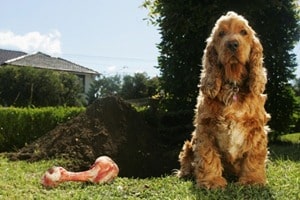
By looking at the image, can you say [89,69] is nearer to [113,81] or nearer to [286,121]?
[113,81]

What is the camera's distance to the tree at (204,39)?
9438 mm

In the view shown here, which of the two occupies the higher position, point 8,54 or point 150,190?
point 8,54

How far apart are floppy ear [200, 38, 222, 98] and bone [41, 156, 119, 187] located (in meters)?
1.42

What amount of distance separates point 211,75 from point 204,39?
495 centimetres

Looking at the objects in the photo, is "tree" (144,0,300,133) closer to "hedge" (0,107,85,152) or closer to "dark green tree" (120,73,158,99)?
"hedge" (0,107,85,152)

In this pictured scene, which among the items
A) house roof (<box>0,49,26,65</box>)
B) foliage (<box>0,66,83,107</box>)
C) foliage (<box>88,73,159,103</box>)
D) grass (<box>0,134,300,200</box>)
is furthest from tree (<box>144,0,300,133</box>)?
house roof (<box>0,49,26,65</box>)

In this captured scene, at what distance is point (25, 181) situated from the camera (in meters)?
5.52

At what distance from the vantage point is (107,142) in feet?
23.9

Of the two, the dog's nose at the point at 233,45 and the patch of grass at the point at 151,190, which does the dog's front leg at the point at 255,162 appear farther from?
the dog's nose at the point at 233,45

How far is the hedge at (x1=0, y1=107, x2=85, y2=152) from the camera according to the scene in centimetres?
1066

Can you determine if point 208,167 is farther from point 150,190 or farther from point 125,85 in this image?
point 125,85

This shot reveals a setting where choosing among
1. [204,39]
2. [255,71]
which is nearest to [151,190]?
[255,71]

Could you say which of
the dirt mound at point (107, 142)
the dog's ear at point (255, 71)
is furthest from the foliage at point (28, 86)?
the dog's ear at point (255, 71)

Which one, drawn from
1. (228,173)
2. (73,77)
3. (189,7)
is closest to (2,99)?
(73,77)
